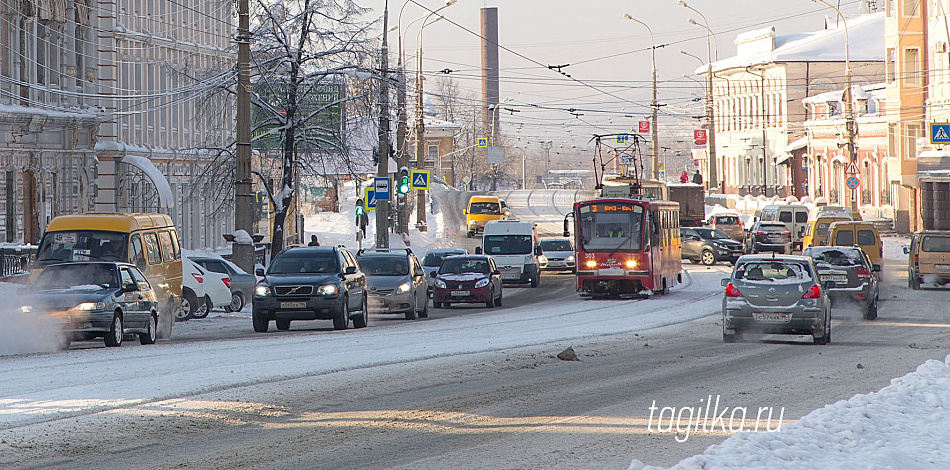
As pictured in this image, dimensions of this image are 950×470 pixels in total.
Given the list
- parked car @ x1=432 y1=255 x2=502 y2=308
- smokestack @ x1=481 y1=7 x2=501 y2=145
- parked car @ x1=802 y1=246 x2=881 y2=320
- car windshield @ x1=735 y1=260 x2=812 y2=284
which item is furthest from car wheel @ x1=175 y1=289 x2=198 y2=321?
smokestack @ x1=481 y1=7 x2=501 y2=145

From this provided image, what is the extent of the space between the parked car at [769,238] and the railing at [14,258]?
29.1 m

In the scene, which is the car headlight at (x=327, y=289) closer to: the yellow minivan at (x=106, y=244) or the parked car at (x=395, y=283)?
the yellow minivan at (x=106, y=244)

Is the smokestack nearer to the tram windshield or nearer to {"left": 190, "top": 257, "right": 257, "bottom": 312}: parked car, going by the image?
the tram windshield

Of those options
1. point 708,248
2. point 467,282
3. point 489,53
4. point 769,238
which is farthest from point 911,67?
point 489,53

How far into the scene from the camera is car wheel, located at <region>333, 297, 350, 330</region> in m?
23.5

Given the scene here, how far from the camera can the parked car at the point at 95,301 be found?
19.0m

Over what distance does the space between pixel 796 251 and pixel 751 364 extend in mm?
41995

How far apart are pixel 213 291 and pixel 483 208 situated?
49.9 m

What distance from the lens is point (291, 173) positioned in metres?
37.0

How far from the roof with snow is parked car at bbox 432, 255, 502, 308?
69901mm

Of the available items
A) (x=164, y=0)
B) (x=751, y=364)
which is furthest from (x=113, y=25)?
(x=751, y=364)

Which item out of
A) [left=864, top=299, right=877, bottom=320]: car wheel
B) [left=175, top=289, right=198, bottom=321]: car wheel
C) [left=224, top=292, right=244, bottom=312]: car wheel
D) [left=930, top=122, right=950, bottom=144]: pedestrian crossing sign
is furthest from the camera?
[left=930, top=122, right=950, bottom=144]: pedestrian crossing sign

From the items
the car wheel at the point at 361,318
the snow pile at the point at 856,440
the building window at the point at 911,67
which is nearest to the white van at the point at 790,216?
the building window at the point at 911,67

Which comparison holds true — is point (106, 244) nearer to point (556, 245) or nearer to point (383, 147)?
point (383, 147)
